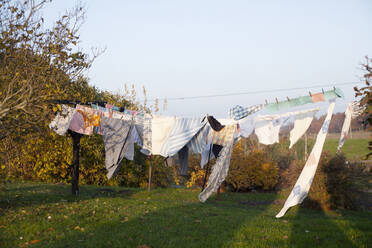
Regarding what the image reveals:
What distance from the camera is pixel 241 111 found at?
8508 mm

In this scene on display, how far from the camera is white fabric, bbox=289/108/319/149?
7.62m

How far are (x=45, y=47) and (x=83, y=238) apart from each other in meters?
4.32

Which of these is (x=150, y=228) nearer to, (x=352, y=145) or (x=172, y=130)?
(x=172, y=130)

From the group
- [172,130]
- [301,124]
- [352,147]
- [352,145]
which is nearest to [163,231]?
[172,130]

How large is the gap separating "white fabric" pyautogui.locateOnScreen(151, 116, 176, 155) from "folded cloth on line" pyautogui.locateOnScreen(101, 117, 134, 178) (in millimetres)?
721

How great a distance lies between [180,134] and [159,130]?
81 centimetres

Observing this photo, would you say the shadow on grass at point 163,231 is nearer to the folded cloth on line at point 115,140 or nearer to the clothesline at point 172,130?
the clothesline at point 172,130

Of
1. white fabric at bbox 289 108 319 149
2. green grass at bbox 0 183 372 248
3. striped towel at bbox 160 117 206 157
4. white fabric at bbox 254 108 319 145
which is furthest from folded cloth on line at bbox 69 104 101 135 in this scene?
white fabric at bbox 289 108 319 149

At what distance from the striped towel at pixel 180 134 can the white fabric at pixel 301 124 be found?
2.44m

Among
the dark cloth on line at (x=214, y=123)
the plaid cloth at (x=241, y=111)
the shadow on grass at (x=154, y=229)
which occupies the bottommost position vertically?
the shadow on grass at (x=154, y=229)

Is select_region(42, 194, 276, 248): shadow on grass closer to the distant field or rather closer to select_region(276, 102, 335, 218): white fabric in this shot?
select_region(276, 102, 335, 218): white fabric

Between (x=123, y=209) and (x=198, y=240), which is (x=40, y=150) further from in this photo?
(x=198, y=240)

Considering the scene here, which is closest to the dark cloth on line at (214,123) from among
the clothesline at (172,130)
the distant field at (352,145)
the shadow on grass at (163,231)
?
the clothesline at (172,130)

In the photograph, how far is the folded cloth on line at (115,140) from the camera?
9422mm
